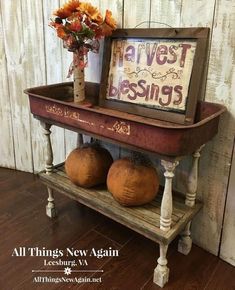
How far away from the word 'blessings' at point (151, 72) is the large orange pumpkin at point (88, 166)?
0.98ft

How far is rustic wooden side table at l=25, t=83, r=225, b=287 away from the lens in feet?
3.56

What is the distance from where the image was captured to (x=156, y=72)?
1.35 m

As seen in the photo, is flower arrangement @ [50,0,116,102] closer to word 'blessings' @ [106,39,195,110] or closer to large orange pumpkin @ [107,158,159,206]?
word 'blessings' @ [106,39,195,110]

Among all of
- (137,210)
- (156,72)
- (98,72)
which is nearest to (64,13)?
(98,72)

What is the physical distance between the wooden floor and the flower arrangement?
885 millimetres

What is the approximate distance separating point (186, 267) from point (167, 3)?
3.94 feet

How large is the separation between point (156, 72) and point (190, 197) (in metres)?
0.59

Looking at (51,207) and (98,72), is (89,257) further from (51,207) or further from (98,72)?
(98,72)

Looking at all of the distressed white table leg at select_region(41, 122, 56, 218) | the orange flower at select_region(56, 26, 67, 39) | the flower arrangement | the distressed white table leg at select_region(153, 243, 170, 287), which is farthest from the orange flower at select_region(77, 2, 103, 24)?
the distressed white table leg at select_region(153, 243, 170, 287)

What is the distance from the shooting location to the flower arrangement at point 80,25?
134 centimetres

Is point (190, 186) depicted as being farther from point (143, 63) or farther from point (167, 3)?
point (167, 3)

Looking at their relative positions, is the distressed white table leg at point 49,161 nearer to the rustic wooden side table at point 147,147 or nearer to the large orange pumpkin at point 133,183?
the rustic wooden side table at point 147,147

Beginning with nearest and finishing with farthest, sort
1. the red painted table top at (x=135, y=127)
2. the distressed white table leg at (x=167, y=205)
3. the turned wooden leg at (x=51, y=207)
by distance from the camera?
1. the red painted table top at (x=135, y=127)
2. the distressed white table leg at (x=167, y=205)
3. the turned wooden leg at (x=51, y=207)

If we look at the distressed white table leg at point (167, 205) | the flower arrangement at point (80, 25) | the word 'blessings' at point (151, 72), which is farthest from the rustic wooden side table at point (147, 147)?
the flower arrangement at point (80, 25)
